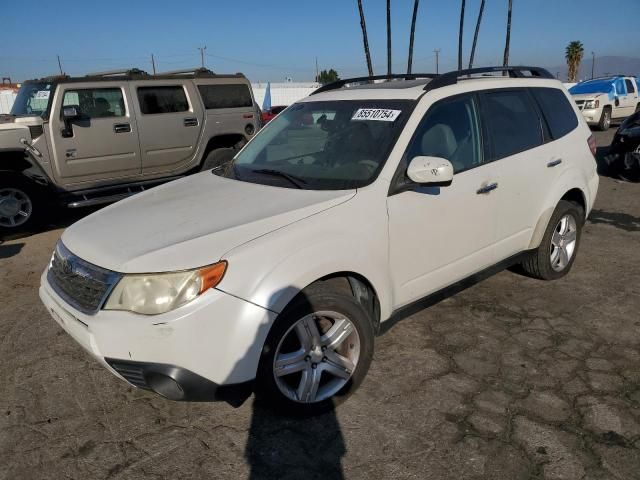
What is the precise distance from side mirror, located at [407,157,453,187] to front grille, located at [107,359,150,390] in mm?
1725

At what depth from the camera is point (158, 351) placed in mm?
2309

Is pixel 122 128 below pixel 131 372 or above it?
above

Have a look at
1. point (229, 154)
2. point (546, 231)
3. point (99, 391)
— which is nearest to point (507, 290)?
point (546, 231)

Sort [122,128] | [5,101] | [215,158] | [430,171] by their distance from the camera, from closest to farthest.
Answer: [430,171], [122,128], [215,158], [5,101]

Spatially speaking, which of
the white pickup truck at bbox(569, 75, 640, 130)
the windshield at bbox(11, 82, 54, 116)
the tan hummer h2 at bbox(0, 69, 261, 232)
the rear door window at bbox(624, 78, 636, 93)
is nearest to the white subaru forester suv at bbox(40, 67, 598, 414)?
the tan hummer h2 at bbox(0, 69, 261, 232)

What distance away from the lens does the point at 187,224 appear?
2.72 metres

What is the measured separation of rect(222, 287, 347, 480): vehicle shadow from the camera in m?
2.42

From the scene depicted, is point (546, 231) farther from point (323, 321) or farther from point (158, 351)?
point (158, 351)

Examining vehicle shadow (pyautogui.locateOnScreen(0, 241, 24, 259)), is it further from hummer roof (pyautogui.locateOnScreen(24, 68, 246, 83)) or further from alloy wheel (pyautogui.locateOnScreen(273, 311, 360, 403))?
alloy wheel (pyautogui.locateOnScreen(273, 311, 360, 403))

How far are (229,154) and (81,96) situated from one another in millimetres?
2414

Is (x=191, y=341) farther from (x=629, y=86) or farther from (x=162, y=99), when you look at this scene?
(x=629, y=86)

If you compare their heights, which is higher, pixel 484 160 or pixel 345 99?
pixel 345 99

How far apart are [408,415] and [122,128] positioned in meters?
6.36

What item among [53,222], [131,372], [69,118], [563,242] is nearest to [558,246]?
[563,242]
